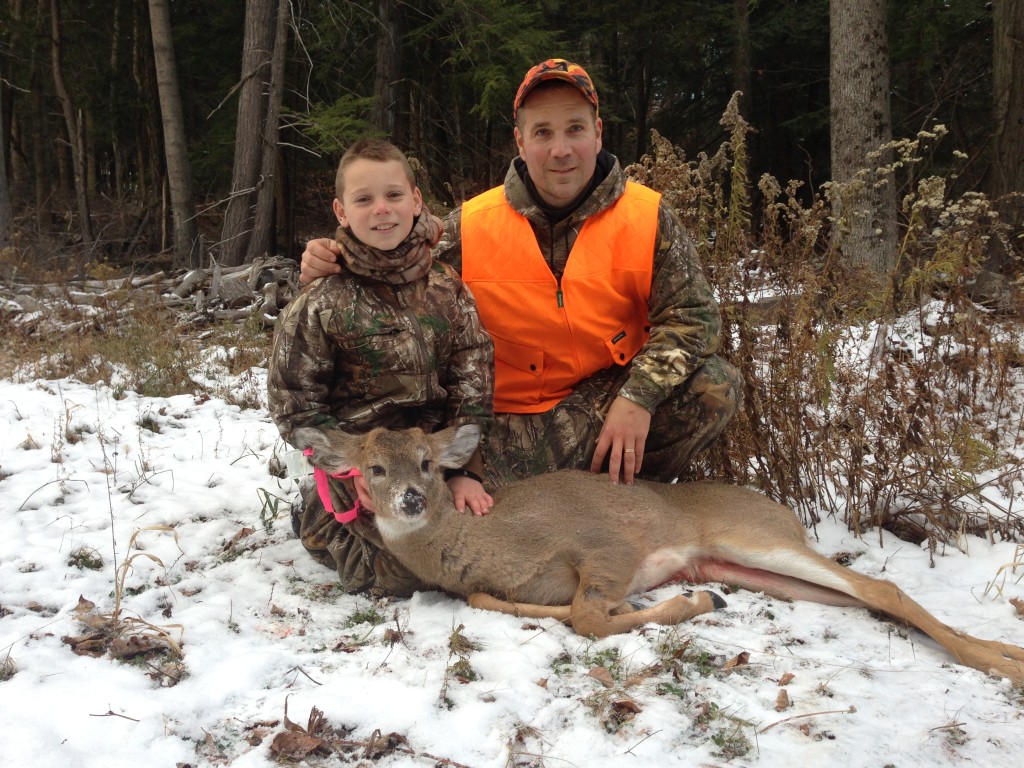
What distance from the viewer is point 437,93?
561 inches

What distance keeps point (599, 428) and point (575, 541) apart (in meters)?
0.76

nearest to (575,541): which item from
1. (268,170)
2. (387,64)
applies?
(268,170)

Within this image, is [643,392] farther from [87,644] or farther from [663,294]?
[87,644]

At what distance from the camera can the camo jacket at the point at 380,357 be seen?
3.64m

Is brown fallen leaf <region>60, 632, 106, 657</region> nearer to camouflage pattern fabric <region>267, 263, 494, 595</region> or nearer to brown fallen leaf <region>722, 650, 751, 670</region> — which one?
camouflage pattern fabric <region>267, 263, 494, 595</region>

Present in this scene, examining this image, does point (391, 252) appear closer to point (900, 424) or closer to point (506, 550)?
point (506, 550)

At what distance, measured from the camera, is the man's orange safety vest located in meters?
3.96

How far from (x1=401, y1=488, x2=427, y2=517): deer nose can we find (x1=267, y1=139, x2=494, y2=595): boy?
0.36 meters

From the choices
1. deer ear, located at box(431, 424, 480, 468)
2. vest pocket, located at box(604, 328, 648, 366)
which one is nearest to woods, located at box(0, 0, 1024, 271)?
vest pocket, located at box(604, 328, 648, 366)

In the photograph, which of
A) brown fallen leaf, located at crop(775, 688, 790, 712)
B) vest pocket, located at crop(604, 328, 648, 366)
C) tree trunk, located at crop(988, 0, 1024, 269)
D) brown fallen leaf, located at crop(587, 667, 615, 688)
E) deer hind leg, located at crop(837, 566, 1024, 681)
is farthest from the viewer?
tree trunk, located at crop(988, 0, 1024, 269)

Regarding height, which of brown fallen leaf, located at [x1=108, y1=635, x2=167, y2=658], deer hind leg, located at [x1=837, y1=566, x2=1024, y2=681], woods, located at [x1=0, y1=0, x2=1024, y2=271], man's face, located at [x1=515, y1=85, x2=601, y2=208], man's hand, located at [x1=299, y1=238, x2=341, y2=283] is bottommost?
deer hind leg, located at [x1=837, y1=566, x2=1024, y2=681]

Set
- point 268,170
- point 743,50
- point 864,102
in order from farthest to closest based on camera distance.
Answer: point 743,50, point 268,170, point 864,102

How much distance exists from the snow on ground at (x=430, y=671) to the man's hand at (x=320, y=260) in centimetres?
141

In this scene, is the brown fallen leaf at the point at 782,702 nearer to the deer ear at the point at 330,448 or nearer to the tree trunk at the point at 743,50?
the deer ear at the point at 330,448
